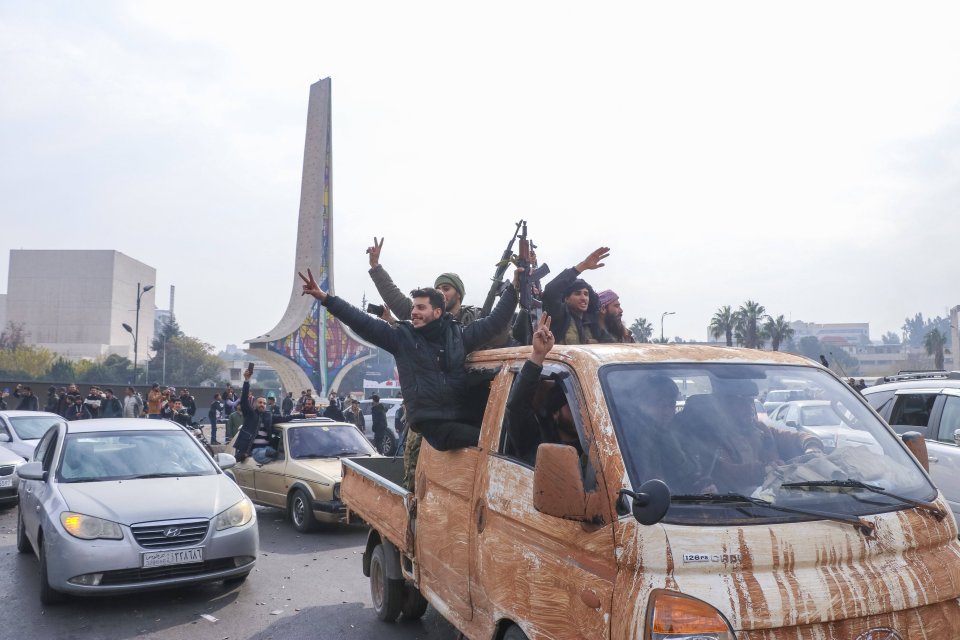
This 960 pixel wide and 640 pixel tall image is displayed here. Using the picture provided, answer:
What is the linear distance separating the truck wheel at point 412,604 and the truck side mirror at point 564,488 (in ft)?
10.3

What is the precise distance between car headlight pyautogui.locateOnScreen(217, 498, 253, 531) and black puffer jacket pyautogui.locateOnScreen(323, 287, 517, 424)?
2.63 meters

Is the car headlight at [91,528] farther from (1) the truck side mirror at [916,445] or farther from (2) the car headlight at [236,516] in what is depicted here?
(1) the truck side mirror at [916,445]

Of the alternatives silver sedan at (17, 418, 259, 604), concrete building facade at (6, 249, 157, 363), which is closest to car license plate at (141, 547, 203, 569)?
silver sedan at (17, 418, 259, 604)

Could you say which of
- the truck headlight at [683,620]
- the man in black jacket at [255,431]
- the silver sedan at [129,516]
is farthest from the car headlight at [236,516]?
the truck headlight at [683,620]

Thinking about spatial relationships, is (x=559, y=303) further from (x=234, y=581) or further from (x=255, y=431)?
(x=255, y=431)

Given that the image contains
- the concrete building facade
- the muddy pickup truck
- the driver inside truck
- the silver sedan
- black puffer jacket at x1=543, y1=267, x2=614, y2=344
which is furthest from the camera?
the concrete building facade

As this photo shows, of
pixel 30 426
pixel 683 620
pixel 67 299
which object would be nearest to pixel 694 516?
pixel 683 620

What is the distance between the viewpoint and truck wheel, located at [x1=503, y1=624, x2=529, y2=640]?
10.7ft

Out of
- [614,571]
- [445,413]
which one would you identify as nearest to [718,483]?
[614,571]

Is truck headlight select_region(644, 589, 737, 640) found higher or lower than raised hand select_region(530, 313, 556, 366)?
lower

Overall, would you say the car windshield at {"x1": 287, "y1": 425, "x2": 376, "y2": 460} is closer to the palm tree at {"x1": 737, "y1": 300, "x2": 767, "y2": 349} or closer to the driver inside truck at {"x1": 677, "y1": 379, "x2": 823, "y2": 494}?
the driver inside truck at {"x1": 677, "y1": 379, "x2": 823, "y2": 494}

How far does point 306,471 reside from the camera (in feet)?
32.3

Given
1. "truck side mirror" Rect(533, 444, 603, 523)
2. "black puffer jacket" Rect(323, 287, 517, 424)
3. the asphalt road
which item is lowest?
the asphalt road

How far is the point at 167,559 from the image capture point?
6004 millimetres
